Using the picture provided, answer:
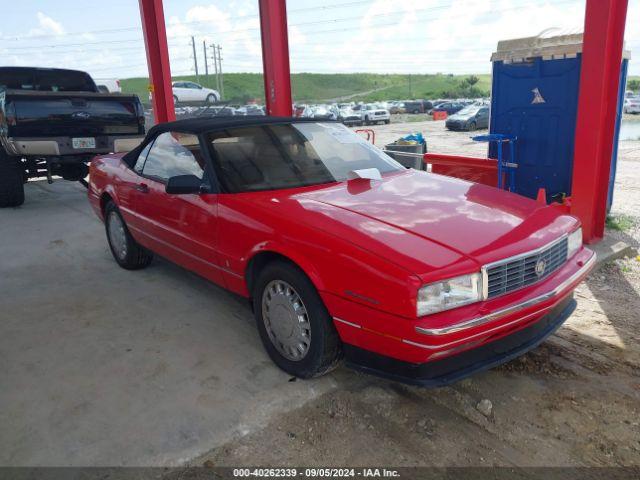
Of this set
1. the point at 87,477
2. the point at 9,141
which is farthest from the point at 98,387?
the point at 9,141

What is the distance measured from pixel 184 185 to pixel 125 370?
1.21m

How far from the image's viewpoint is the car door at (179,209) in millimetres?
3375

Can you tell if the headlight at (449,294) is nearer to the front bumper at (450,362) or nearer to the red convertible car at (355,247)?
the red convertible car at (355,247)

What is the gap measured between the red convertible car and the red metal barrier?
266 centimetres

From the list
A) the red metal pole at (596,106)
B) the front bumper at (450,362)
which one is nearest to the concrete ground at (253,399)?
the front bumper at (450,362)

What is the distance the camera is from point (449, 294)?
226 centimetres

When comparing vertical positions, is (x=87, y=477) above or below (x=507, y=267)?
below

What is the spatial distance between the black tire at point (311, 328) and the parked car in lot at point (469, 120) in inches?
1021

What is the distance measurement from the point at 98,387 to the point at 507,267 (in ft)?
7.74

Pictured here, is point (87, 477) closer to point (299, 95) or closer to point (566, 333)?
point (566, 333)

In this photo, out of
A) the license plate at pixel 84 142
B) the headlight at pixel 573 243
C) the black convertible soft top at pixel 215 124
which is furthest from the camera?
the license plate at pixel 84 142

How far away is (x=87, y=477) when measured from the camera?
7.31 ft

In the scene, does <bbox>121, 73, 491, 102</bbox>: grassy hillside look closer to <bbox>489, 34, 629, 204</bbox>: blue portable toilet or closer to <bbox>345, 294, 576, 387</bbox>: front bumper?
<bbox>489, 34, 629, 204</bbox>: blue portable toilet

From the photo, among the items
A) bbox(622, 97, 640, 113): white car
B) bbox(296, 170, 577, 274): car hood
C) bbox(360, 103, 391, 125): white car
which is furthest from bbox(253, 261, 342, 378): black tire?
bbox(622, 97, 640, 113): white car
